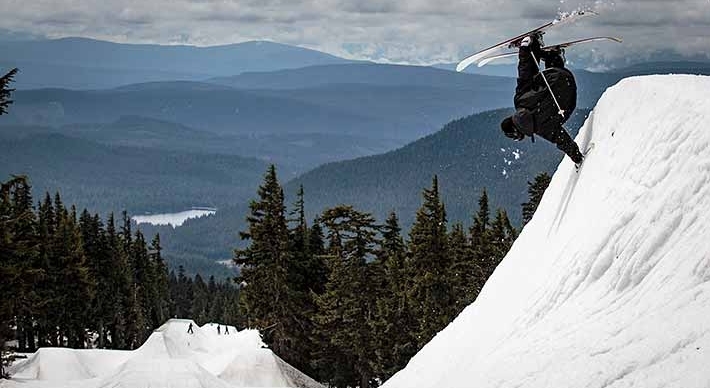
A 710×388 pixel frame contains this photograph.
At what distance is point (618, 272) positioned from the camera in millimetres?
9750

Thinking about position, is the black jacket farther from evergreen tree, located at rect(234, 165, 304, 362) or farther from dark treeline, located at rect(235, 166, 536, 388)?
evergreen tree, located at rect(234, 165, 304, 362)

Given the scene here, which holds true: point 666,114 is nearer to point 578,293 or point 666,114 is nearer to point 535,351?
point 578,293

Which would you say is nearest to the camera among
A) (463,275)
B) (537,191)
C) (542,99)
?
(542,99)

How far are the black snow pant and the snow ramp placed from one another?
1.28 feet

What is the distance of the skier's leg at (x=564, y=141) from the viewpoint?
525 inches

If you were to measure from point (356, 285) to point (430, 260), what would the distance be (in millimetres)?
4371

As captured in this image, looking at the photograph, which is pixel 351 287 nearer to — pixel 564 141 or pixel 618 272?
pixel 564 141

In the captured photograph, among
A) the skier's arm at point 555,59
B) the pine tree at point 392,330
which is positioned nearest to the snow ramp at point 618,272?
the skier's arm at point 555,59

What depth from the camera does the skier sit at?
43.8 feet

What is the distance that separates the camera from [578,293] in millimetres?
10688

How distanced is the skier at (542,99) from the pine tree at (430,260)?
2486 centimetres

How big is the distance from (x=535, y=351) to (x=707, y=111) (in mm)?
4065

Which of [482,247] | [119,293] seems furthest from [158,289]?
[482,247]

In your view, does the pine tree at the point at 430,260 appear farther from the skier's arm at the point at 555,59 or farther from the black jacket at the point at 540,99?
the black jacket at the point at 540,99
